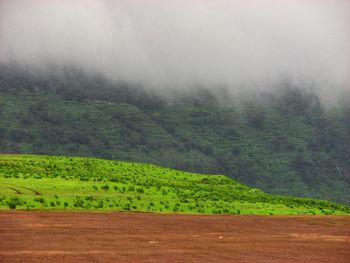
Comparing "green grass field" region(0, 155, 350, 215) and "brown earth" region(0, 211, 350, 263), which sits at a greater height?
"green grass field" region(0, 155, 350, 215)

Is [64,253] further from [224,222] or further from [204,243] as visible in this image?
[224,222]

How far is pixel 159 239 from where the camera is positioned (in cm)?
4103

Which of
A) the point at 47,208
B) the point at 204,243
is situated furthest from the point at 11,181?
the point at 204,243

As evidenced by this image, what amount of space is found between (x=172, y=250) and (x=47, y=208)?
30.5 meters

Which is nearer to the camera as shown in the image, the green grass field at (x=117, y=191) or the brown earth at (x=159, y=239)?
the brown earth at (x=159, y=239)

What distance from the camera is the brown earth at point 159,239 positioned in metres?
32.4

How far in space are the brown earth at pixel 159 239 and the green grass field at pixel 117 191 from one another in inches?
314

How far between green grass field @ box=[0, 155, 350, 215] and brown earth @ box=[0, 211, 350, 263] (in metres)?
7.96

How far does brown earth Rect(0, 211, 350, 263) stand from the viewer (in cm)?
3244

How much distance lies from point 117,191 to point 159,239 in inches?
1592

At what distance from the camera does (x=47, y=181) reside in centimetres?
8094

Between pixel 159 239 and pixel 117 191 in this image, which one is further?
pixel 117 191

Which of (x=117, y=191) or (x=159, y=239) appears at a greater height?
(x=117, y=191)

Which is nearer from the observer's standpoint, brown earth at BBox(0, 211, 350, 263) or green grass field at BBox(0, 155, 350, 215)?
brown earth at BBox(0, 211, 350, 263)
